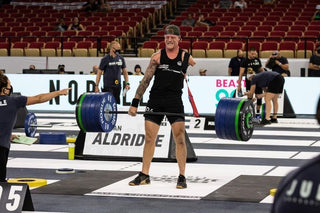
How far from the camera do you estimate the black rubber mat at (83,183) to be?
7.58m

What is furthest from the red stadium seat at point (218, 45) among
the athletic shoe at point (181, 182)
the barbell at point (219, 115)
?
the athletic shoe at point (181, 182)

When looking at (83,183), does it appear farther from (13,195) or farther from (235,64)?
(235,64)

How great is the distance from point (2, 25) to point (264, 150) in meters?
21.5

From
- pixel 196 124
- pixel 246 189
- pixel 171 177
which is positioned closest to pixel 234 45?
pixel 196 124

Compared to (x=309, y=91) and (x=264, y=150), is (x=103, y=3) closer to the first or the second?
(x=309, y=91)

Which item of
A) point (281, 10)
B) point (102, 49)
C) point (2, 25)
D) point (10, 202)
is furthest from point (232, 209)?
point (2, 25)

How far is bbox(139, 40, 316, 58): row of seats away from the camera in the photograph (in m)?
23.7

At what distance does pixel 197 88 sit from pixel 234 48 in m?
3.87

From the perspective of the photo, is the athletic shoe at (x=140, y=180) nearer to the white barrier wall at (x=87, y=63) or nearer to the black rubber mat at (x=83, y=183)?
the black rubber mat at (x=83, y=183)

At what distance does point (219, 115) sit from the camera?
295 inches

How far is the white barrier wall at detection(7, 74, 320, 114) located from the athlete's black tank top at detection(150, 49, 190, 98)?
1142 cm

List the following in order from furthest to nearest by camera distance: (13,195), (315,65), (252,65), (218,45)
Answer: (218,45) → (315,65) → (252,65) → (13,195)

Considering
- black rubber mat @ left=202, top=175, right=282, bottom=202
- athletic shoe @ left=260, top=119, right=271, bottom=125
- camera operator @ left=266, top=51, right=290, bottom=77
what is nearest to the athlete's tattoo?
black rubber mat @ left=202, top=175, right=282, bottom=202

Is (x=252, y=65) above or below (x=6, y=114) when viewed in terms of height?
below
